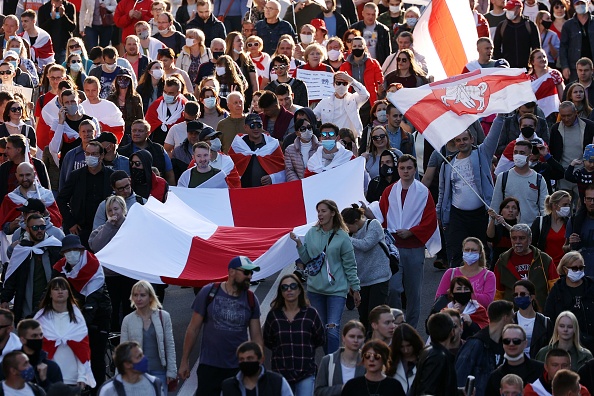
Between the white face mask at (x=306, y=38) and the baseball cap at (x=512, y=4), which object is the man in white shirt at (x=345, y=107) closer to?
the white face mask at (x=306, y=38)

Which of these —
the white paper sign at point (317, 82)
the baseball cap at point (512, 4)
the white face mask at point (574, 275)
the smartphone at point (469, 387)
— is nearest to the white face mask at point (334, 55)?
the white paper sign at point (317, 82)

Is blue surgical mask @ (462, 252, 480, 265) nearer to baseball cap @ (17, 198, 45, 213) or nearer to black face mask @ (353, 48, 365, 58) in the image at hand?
baseball cap @ (17, 198, 45, 213)

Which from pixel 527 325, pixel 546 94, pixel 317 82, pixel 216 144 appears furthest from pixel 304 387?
pixel 317 82

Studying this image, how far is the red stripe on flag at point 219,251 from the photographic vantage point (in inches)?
647

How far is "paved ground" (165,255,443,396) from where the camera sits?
1778 cm


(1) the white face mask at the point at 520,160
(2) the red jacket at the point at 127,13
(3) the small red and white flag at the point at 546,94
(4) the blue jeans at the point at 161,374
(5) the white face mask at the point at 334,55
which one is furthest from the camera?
(2) the red jacket at the point at 127,13

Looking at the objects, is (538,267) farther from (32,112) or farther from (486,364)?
(32,112)

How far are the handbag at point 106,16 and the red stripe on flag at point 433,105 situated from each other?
11.1 metres

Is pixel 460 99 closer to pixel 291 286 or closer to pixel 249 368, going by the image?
pixel 291 286

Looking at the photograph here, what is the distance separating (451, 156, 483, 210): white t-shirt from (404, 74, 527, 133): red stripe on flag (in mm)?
828

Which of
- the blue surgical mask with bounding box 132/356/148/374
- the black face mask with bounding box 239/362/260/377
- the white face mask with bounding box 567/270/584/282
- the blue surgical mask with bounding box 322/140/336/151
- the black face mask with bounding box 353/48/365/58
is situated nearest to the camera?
the black face mask with bounding box 239/362/260/377

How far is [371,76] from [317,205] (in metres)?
7.60

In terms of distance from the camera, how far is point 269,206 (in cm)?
1858

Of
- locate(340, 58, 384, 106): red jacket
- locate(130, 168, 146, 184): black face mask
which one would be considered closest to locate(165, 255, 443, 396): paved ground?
locate(130, 168, 146, 184): black face mask
